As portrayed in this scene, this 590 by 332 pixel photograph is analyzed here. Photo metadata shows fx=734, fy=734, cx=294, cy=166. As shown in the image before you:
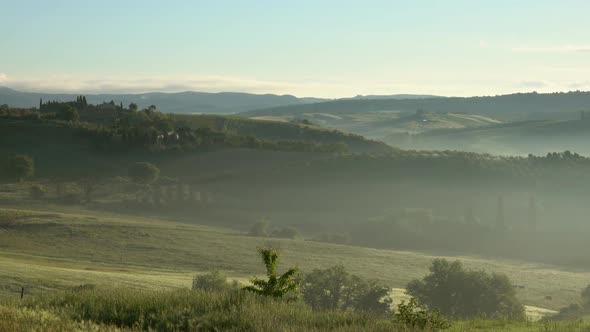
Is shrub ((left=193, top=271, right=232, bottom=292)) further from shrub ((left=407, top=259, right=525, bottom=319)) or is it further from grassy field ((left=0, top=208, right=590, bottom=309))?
shrub ((left=407, top=259, right=525, bottom=319))

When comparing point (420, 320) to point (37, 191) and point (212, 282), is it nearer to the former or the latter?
point (212, 282)

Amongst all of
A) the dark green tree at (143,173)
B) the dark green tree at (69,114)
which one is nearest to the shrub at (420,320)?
the dark green tree at (143,173)

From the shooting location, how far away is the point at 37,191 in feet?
414

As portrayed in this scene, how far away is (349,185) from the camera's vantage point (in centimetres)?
15688

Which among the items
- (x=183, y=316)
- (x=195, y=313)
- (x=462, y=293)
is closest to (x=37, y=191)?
(x=462, y=293)

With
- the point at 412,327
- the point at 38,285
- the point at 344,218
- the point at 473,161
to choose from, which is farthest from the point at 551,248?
the point at 412,327

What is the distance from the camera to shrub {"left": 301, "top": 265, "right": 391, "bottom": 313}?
56.5 metres

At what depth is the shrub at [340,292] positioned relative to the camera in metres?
56.5

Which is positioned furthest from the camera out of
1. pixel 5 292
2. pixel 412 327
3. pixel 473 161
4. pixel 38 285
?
pixel 473 161

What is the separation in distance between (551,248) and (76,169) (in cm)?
9321

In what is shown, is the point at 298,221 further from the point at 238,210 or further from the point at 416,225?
the point at 416,225

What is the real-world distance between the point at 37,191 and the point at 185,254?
50.2 metres

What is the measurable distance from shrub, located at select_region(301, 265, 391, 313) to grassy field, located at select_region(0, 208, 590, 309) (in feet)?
35.8

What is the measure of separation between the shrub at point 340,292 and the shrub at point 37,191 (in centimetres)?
7850
